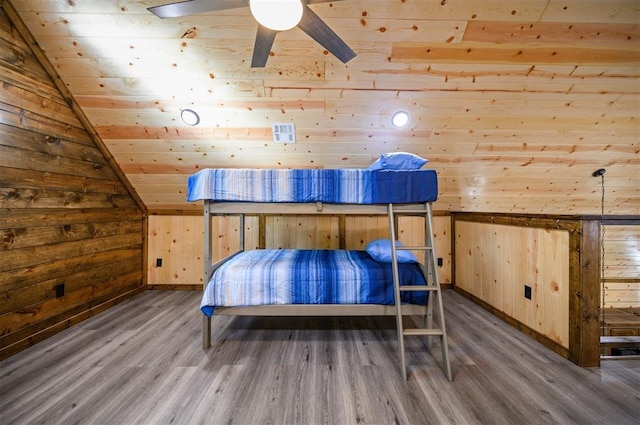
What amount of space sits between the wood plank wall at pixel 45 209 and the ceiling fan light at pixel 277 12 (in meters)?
2.01

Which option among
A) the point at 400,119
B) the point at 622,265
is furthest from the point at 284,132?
the point at 622,265

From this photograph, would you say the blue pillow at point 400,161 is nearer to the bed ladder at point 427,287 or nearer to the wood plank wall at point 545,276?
the bed ladder at point 427,287

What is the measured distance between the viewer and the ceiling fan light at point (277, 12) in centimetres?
116

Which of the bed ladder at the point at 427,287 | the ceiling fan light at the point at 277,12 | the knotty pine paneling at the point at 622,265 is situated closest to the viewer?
the ceiling fan light at the point at 277,12

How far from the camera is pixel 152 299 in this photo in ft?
9.87

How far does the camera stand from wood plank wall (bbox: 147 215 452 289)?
3361mm

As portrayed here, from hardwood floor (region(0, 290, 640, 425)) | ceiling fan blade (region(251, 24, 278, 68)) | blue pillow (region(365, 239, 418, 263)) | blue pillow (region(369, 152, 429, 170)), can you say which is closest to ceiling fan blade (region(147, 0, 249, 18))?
ceiling fan blade (region(251, 24, 278, 68))

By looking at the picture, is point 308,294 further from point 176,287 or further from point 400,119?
point 176,287

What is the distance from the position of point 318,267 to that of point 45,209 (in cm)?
236

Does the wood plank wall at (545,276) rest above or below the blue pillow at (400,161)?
below

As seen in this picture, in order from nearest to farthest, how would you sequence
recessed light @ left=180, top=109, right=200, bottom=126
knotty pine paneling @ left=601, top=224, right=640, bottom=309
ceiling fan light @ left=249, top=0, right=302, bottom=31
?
ceiling fan light @ left=249, top=0, right=302, bottom=31 → recessed light @ left=180, top=109, right=200, bottom=126 → knotty pine paneling @ left=601, top=224, right=640, bottom=309

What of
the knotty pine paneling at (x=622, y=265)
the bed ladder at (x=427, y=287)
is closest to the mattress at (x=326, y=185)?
the bed ladder at (x=427, y=287)

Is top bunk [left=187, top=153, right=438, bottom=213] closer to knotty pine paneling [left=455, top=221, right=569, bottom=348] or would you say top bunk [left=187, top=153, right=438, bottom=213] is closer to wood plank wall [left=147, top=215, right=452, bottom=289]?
knotty pine paneling [left=455, top=221, right=569, bottom=348]

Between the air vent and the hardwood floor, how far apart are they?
6.12ft
